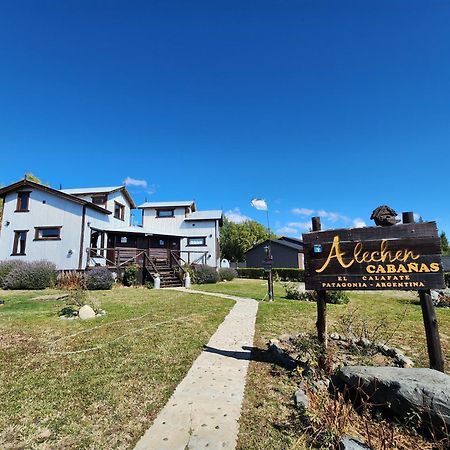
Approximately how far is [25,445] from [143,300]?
371 inches

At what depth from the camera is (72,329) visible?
743 cm

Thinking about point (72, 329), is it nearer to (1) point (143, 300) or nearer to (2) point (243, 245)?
(1) point (143, 300)

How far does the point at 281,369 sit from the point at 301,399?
51.7 inches

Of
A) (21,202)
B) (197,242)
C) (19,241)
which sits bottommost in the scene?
(19,241)

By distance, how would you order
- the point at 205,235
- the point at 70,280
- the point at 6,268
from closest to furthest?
the point at 70,280 < the point at 6,268 < the point at 205,235

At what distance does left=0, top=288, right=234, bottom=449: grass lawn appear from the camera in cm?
328

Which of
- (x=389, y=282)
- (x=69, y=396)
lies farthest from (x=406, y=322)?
(x=69, y=396)

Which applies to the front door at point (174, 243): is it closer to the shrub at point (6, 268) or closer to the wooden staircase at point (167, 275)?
the wooden staircase at point (167, 275)

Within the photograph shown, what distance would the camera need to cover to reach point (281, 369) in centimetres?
509

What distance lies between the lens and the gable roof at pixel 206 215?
99.0 feet

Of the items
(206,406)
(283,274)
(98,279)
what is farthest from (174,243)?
(206,406)

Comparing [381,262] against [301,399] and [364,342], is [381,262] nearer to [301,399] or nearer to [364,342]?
[364,342]

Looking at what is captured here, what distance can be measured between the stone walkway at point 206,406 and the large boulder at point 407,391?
1.65 meters

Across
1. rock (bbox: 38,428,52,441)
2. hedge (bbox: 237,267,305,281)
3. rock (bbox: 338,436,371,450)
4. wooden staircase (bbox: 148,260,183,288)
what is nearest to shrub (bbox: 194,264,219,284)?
wooden staircase (bbox: 148,260,183,288)
